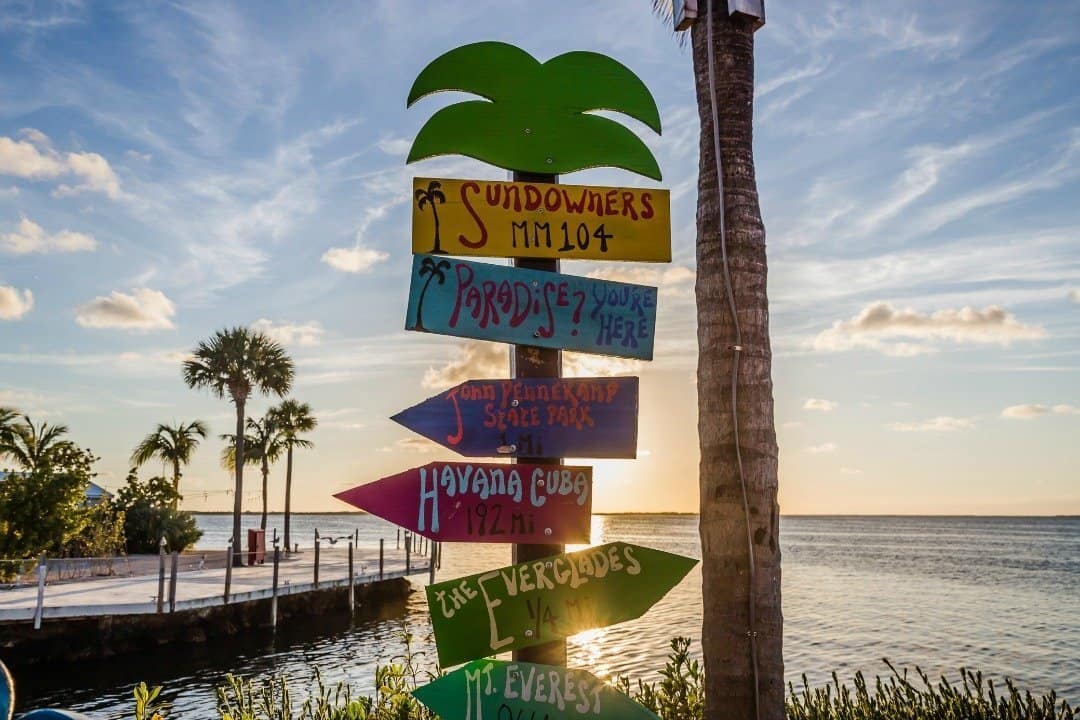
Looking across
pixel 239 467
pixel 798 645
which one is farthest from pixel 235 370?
pixel 798 645

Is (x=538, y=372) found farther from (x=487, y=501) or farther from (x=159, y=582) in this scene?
(x=159, y=582)

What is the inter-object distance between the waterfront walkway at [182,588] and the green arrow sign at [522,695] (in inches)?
720

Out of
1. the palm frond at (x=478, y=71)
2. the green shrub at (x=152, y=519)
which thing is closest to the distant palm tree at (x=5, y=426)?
the green shrub at (x=152, y=519)

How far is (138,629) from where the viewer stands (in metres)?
22.5

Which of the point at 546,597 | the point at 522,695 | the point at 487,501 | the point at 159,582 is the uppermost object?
the point at 487,501

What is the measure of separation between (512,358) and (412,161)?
1358 mm

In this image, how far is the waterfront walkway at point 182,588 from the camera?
19.4 meters

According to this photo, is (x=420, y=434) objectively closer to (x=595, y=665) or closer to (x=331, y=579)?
(x=595, y=665)

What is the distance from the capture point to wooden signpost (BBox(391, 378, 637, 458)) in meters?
4.52

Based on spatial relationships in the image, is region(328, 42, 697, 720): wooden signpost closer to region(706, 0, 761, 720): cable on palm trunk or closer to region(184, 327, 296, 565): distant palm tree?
region(706, 0, 761, 720): cable on palm trunk

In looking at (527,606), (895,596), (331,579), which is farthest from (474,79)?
(895,596)

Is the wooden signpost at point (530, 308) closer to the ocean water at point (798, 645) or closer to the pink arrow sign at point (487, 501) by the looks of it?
the pink arrow sign at point (487, 501)

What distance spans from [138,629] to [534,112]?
22.7 m

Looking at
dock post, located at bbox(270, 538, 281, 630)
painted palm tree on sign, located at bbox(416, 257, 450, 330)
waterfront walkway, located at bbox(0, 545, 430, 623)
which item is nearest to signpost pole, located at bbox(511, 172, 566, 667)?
painted palm tree on sign, located at bbox(416, 257, 450, 330)
